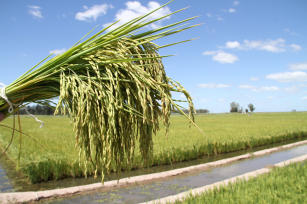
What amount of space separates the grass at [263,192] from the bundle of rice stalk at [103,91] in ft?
7.12

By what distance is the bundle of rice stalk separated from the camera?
1131 mm

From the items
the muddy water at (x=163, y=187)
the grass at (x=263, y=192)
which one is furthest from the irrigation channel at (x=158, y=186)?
the grass at (x=263, y=192)

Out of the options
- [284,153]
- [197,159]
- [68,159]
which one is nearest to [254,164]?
[197,159]

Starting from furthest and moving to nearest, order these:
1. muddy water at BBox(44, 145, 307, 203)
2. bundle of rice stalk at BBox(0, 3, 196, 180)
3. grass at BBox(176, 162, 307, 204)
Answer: muddy water at BBox(44, 145, 307, 203) → grass at BBox(176, 162, 307, 204) → bundle of rice stalk at BBox(0, 3, 196, 180)

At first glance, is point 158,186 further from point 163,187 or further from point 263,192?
point 263,192

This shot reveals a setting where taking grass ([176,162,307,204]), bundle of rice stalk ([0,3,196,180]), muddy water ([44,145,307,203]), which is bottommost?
muddy water ([44,145,307,203])

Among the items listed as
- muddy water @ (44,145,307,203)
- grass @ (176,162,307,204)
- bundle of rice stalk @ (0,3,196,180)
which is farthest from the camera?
muddy water @ (44,145,307,203)

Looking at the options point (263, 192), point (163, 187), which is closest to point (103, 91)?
point (263, 192)

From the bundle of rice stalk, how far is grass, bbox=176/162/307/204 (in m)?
2.17

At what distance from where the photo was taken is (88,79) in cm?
115

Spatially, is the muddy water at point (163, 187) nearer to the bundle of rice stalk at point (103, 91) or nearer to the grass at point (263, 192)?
the grass at point (263, 192)

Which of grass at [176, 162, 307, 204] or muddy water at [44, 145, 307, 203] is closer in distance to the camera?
grass at [176, 162, 307, 204]

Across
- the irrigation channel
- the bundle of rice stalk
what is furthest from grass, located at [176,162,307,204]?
the bundle of rice stalk

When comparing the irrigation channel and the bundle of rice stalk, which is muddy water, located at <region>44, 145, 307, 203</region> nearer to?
the irrigation channel
